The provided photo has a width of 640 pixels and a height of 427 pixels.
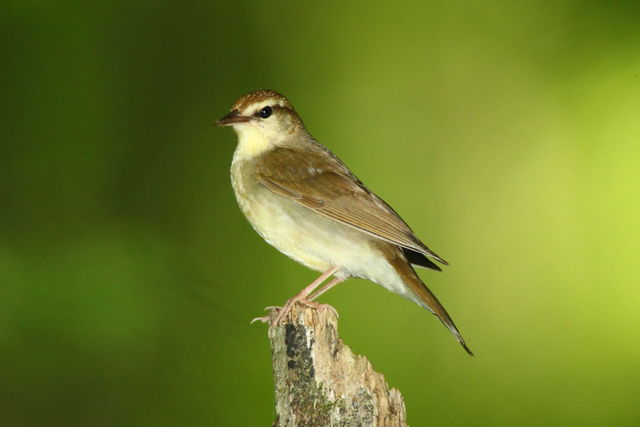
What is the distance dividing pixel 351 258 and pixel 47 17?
131 inches

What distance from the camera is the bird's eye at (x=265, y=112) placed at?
4.27 metres

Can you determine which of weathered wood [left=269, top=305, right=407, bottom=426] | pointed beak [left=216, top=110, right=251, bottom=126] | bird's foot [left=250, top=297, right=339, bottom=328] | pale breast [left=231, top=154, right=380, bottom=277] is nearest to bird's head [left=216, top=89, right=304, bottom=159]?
pointed beak [left=216, top=110, right=251, bottom=126]

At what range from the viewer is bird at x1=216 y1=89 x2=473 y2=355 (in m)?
3.86

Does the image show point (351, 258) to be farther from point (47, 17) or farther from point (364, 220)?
point (47, 17)

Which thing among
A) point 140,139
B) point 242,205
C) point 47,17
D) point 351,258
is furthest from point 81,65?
point 351,258

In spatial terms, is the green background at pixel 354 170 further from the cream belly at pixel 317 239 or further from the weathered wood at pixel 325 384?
the weathered wood at pixel 325 384

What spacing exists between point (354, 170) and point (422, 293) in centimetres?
187

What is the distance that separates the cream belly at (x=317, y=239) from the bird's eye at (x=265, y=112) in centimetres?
50

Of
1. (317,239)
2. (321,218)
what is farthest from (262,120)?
(317,239)

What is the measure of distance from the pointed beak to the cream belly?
0.43 m

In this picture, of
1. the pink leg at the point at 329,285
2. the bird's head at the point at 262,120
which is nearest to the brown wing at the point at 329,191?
the bird's head at the point at 262,120

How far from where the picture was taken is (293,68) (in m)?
5.74

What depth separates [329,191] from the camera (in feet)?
13.3

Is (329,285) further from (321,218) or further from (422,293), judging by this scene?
(422,293)
